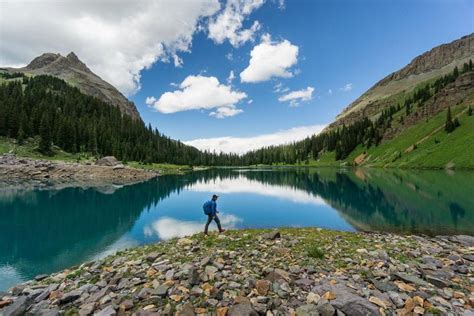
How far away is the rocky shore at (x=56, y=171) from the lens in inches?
3561

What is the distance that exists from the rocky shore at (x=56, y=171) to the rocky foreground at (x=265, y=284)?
85.9 m

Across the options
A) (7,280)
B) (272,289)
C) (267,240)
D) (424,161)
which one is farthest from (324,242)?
(424,161)

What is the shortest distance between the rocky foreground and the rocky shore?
282ft

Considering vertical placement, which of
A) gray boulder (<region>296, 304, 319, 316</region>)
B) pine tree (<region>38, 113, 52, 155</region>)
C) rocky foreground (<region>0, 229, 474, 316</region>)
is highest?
pine tree (<region>38, 113, 52, 155</region>)

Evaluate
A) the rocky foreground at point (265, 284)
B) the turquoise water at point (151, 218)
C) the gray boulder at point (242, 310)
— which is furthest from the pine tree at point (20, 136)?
the gray boulder at point (242, 310)

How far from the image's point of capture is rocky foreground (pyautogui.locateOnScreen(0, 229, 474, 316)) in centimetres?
1025

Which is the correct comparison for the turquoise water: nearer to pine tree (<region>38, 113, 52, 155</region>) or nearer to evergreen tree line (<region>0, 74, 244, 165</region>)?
pine tree (<region>38, 113, 52, 155</region>)

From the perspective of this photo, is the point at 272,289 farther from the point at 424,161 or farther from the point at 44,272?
the point at 424,161

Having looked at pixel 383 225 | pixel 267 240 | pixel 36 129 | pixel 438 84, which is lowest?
pixel 383 225

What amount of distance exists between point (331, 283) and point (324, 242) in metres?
8.08

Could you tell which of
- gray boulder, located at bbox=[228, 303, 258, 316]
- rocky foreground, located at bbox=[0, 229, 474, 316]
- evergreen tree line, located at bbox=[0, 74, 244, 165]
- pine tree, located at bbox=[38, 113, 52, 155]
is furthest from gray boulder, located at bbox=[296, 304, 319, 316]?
evergreen tree line, located at bbox=[0, 74, 244, 165]

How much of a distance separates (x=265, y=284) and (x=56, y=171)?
107461 mm

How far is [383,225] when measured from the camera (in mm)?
31828

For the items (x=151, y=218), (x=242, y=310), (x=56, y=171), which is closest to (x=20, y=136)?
(x=56, y=171)
